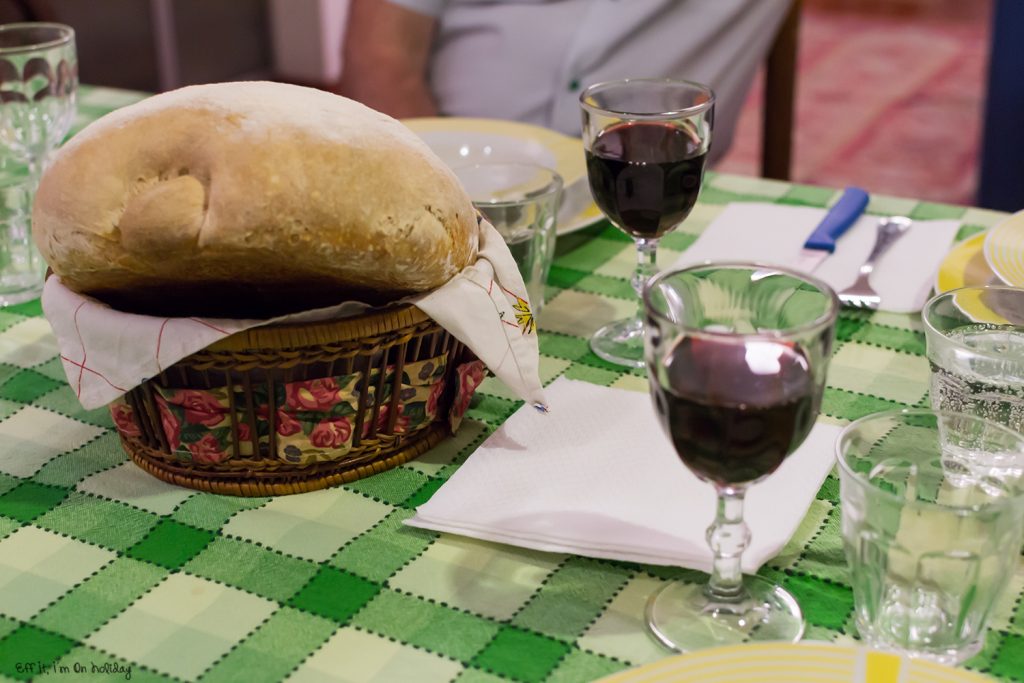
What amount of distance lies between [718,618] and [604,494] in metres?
0.13

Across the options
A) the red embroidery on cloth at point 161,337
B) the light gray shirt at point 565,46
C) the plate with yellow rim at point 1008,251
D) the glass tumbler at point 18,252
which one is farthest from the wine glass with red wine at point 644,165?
the light gray shirt at point 565,46

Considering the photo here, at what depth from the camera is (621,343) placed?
0.99 meters

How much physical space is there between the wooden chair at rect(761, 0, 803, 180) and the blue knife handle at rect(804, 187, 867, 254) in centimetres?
71

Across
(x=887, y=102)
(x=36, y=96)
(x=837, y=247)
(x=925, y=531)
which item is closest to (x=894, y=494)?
(x=925, y=531)

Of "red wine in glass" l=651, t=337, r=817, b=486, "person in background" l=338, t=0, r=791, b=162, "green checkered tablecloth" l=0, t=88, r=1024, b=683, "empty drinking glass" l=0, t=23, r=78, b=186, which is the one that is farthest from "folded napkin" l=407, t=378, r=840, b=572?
"person in background" l=338, t=0, r=791, b=162

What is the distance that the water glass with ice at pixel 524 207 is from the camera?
97 centimetres

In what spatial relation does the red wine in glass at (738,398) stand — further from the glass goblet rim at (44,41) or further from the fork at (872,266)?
the glass goblet rim at (44,41)

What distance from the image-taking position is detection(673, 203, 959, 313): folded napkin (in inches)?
41.9

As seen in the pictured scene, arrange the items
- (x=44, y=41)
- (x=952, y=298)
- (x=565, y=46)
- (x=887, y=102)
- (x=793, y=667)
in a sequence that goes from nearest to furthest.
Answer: (x=793, y=667), (x=952, y=298), (x=44, y=41), (x=565, y=46), (x=887, y=102)

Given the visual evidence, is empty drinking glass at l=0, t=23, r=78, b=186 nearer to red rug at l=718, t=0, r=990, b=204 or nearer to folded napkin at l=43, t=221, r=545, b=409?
folded napkin at l=43, t=221, r=545, b=409

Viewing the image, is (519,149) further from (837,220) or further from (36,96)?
(36,96)

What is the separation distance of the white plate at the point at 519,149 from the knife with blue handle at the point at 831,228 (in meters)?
0.21

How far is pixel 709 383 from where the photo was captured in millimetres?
582

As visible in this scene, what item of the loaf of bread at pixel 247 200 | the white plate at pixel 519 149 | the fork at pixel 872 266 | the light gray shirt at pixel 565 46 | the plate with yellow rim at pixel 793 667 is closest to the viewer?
the plate with yellow rim at pixel 793 667
